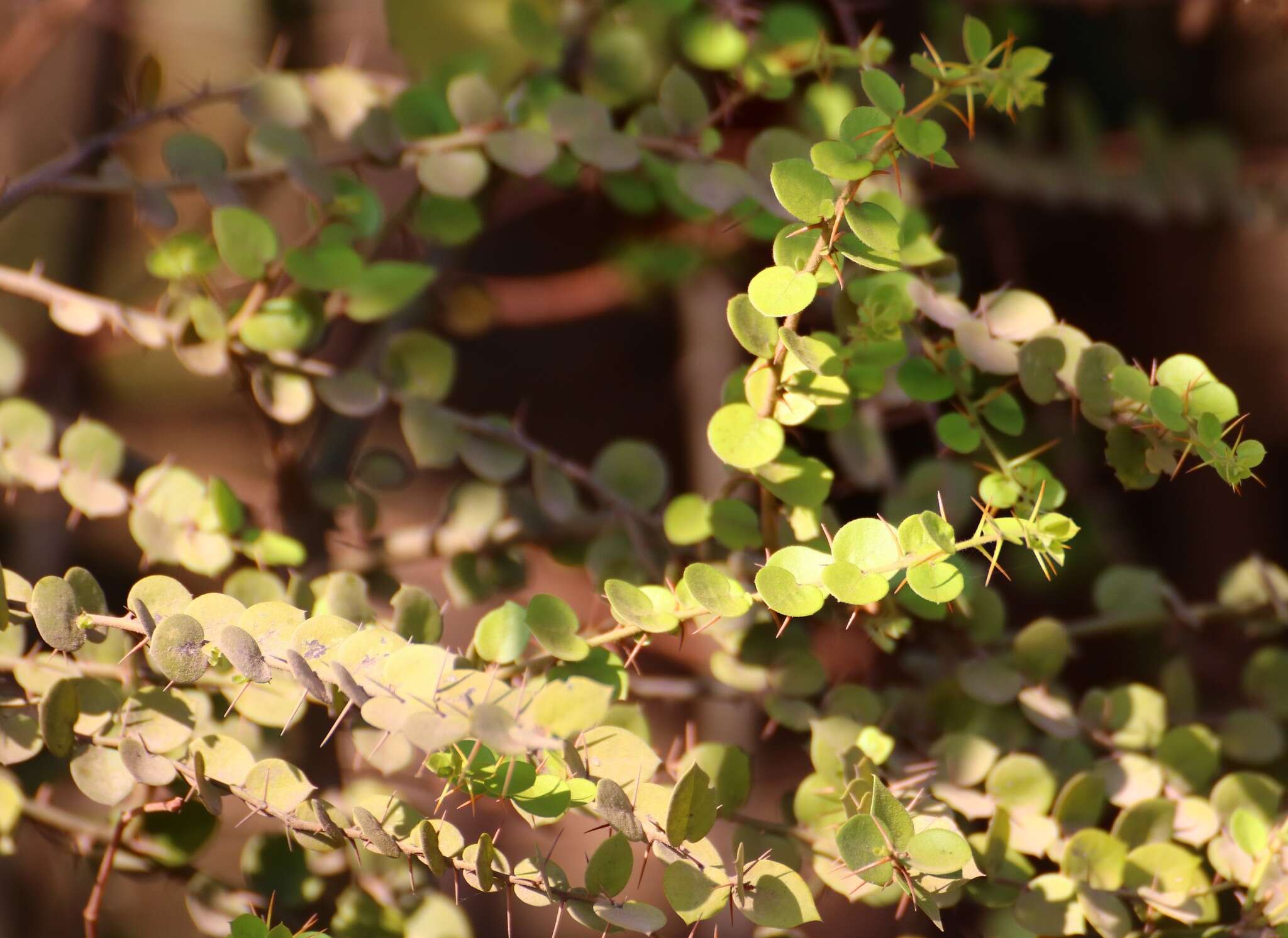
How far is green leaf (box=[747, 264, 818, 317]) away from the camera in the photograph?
1.13ft

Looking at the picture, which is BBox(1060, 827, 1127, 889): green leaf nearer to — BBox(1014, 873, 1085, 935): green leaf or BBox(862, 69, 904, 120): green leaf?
BBox(1014, 873, 1085, 935): green leaf

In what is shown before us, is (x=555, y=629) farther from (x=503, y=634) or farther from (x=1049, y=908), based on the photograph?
(x=1049, y=908)

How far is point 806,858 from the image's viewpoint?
46 cm

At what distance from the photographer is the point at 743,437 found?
1.29 feet

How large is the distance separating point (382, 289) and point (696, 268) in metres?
0.36

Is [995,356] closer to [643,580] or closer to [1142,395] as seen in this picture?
[1142,395]

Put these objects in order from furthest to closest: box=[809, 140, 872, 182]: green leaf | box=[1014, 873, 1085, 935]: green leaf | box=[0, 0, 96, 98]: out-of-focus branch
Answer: box=[0, 0, 96, 98]: out-of-focus branch
box=[1014, 873, 1085, 935]: green leaf
box=[809, 140, 872, 182]: green leaf

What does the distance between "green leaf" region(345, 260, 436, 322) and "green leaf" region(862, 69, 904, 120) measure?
229 millimetres

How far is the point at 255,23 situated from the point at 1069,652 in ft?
2.78

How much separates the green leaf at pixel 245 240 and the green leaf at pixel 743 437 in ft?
0.73

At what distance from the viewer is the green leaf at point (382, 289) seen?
49cm

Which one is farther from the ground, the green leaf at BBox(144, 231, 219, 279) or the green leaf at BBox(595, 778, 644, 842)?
the green leaf at BBox(144, 231, 219, 279)

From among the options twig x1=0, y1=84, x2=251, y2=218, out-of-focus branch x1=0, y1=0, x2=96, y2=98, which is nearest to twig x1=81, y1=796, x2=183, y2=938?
twig x1=0, y1=84, x2=251, y2=218

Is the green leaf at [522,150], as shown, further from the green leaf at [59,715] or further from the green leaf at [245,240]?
the green leaf at [59,715]
